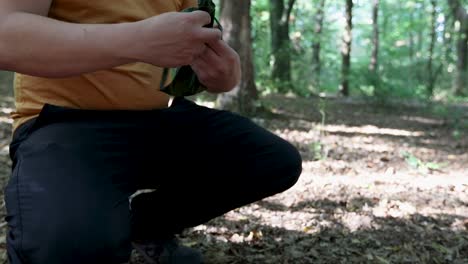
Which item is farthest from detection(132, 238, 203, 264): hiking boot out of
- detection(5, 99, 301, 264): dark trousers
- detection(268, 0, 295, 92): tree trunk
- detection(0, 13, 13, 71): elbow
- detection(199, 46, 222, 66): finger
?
detection(268, 0, 295, 92): tree trunk

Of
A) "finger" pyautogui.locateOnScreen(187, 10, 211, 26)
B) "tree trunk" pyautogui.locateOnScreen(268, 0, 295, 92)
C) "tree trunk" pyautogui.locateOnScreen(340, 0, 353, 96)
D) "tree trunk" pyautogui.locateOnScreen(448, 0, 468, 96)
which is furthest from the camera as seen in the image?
"tree trunk" pyautogui.locateOnScreen(448, 0, 468, 96)

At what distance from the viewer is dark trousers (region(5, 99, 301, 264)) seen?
4.56 feet

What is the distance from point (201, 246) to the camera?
2471mm

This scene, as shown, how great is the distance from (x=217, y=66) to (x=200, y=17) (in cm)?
42

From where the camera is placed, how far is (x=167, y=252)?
2115mm

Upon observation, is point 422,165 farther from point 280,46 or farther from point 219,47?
point 280,46

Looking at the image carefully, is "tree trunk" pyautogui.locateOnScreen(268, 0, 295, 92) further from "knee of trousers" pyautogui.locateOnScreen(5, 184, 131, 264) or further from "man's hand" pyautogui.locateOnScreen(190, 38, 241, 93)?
"knee of trousers" pyautogui.locateOnScreen(5, 184, 131, 264)

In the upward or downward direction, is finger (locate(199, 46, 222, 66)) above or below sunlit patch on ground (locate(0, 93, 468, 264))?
above

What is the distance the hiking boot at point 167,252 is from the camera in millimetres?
2092

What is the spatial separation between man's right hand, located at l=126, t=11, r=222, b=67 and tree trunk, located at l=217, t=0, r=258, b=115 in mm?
4425

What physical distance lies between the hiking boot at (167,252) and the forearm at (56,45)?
1005mm

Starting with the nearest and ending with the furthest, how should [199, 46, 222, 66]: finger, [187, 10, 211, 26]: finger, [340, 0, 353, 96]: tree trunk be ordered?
[187, 10, 211, 26]: finger, [199, 46, 222, 66]: finger, [340, 0, 353, 96]: tree trunk

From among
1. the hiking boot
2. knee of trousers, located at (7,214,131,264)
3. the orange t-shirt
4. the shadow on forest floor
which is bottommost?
the shadow on forest floor

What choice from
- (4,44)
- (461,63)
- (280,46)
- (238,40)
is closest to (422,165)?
(238,40)
